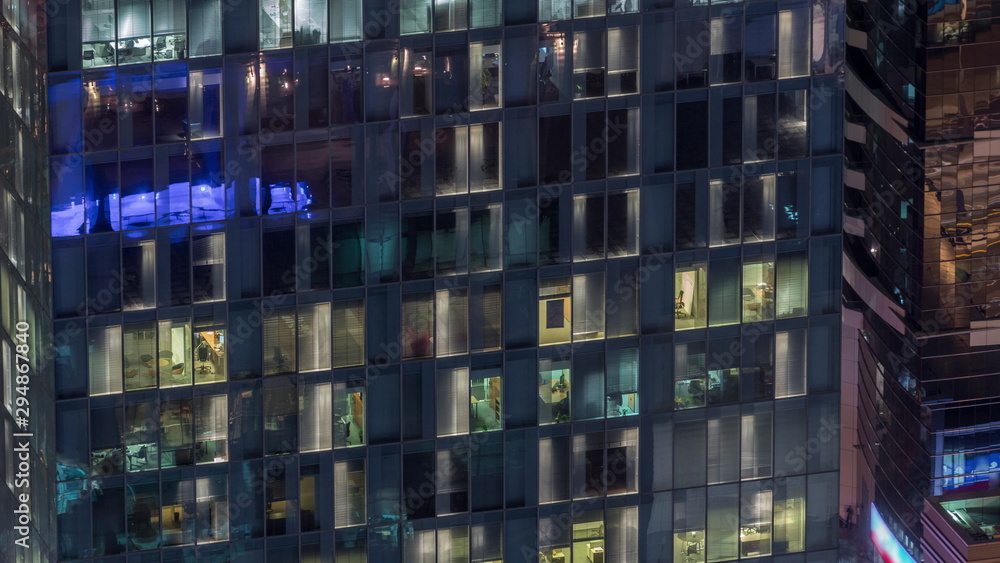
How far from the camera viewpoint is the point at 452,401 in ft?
241

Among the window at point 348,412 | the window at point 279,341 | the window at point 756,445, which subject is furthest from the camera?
the window at point 756,445

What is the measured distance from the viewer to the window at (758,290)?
74.9 metres

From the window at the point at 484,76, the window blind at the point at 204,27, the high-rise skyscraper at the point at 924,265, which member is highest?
the window blind at the point at 204,27

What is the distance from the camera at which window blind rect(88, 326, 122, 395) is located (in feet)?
229

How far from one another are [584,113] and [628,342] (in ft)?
31.5

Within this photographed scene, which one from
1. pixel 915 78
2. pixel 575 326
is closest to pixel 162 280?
pixel 575 326

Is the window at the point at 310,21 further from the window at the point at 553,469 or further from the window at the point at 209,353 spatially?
the window at the point at 553,469

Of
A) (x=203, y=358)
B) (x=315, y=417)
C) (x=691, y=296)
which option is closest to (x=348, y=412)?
(x=315, y=417)

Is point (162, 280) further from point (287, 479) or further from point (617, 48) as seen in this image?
point (617, 48)

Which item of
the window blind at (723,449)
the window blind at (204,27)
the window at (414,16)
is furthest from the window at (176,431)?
the window blind at (723,449)

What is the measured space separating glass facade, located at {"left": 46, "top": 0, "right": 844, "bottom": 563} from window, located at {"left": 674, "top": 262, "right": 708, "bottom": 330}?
16cm

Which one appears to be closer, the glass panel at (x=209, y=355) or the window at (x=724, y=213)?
the glass panel at (x=209, y=355)

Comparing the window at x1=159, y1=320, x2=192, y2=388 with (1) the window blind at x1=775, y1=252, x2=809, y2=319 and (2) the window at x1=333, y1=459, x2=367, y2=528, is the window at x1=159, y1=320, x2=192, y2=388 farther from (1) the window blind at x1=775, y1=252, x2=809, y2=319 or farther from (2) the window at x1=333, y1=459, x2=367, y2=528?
(1) the window blind at x1=775, y1=252, x2=809, y2=319

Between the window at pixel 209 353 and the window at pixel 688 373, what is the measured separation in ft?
60.3
